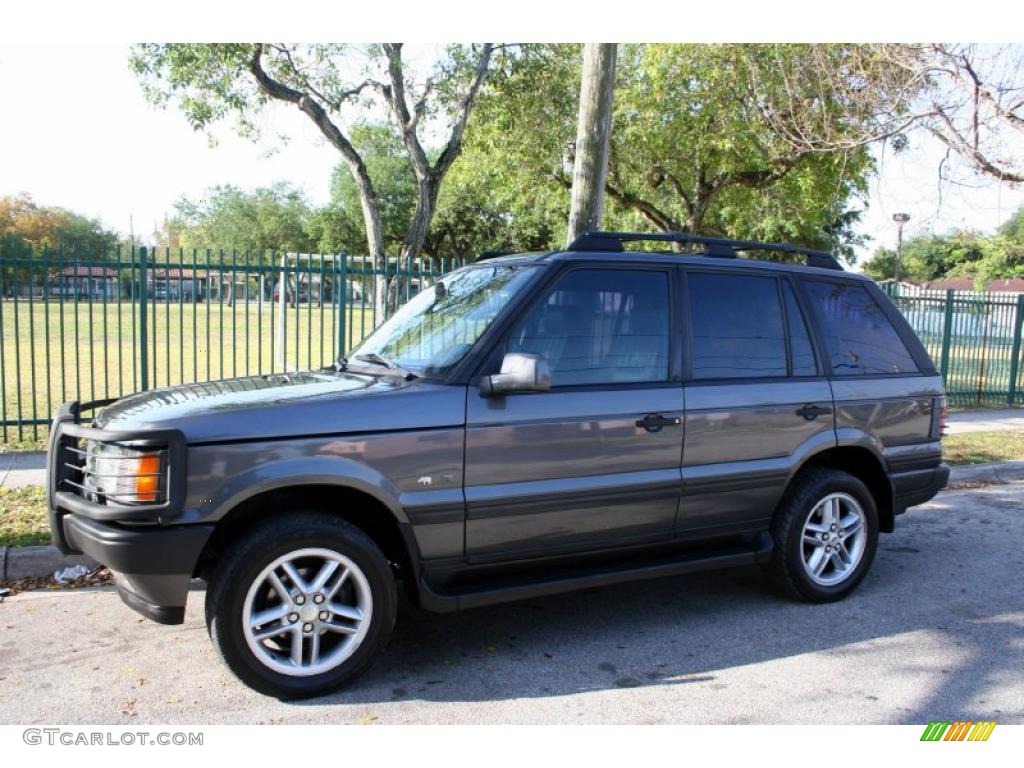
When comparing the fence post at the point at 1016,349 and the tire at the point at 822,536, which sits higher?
the fence post at the point at 1016,349

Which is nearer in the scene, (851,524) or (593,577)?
(593,577)

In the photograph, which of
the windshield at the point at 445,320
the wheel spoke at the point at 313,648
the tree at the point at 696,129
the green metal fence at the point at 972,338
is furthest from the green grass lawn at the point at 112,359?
the green metal fence at the point at 972,338

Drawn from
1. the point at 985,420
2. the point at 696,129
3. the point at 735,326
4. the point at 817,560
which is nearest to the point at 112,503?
the point at 735,326

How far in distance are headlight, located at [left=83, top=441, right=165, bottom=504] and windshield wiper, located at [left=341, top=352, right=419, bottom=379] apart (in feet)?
4.00

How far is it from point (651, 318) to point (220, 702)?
112 inches

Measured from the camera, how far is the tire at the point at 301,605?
341 centimetres

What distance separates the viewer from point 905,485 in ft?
17.0

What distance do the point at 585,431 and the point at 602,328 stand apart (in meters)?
0.60

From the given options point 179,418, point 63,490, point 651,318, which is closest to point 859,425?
point 651,318

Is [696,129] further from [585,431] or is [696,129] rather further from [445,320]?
[585,431]

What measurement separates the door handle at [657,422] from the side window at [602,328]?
214 mm

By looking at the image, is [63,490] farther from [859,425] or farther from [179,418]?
[859,425]

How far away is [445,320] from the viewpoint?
443cm

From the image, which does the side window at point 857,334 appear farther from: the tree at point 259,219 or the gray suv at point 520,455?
the tree at point 259,219
